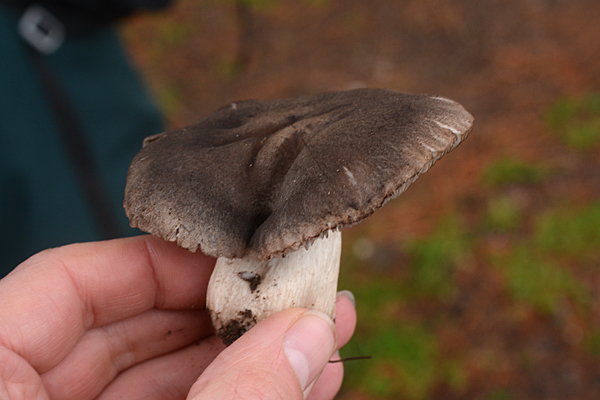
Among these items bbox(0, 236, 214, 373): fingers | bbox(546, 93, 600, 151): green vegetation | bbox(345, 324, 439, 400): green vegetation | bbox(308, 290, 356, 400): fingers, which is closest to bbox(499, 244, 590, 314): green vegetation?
bbox(345, 324, 439, 400): green vegetation

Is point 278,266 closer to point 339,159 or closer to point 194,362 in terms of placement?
point 339,159

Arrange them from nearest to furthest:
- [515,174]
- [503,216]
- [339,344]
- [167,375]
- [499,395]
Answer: [167,375] < [339,344] < [499,395] < [503,216] < [515,174]

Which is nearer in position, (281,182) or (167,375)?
(281,182)

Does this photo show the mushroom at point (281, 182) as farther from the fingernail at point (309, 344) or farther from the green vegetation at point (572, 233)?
the green vegetation at point (572, 233)

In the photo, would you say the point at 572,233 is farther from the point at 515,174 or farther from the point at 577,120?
the point at 577,120

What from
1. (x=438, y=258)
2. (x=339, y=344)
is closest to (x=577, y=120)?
(x=438, y=258)

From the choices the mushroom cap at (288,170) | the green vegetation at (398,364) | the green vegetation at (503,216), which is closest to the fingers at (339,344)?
the mushroom cap at (288,170)

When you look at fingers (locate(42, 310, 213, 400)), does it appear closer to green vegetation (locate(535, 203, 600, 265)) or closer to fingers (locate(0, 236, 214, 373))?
fingers (locate(0, 236, 214, 373))
